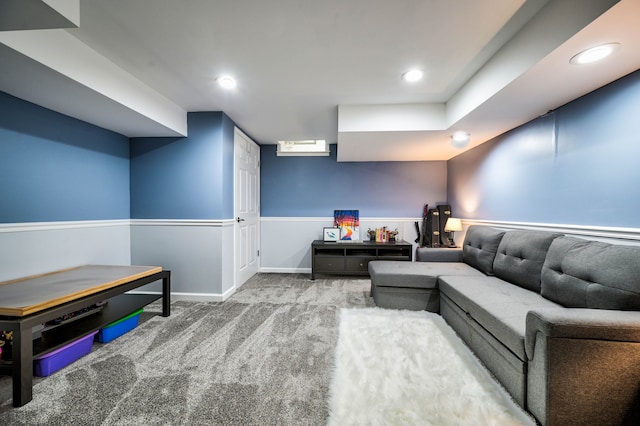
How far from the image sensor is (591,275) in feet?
4.80

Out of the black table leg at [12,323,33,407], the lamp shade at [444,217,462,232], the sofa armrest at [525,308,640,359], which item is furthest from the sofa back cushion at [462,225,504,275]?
the black table leg at [12,323,33,407]

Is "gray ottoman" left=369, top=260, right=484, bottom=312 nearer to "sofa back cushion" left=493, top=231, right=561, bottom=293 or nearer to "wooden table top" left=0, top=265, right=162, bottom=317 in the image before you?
"sofa back cushion" left=493, top=231, right=561, bottom=293

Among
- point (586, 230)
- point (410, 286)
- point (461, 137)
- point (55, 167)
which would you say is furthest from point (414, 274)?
point (55, 167)

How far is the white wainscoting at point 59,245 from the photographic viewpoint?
192 centimetres

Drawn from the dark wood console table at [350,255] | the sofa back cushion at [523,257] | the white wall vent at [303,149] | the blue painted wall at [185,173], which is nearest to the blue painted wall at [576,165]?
the sofa back cushion at [523,257]

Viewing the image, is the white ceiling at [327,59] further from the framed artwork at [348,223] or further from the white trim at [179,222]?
the framed artwork at [348,223]

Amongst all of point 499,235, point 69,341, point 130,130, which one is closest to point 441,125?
point 499,235

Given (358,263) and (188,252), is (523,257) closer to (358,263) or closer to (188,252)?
(358,263)

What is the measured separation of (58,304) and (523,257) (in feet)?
11.2

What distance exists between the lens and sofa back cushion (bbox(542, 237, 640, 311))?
1.29 metres

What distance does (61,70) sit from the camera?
1.60m

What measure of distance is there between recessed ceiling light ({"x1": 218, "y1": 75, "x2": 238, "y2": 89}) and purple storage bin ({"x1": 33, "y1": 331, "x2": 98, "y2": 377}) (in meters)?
2.25

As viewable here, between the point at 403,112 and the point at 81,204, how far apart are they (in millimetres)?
3520

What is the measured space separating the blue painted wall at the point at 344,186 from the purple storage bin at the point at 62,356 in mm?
2858
